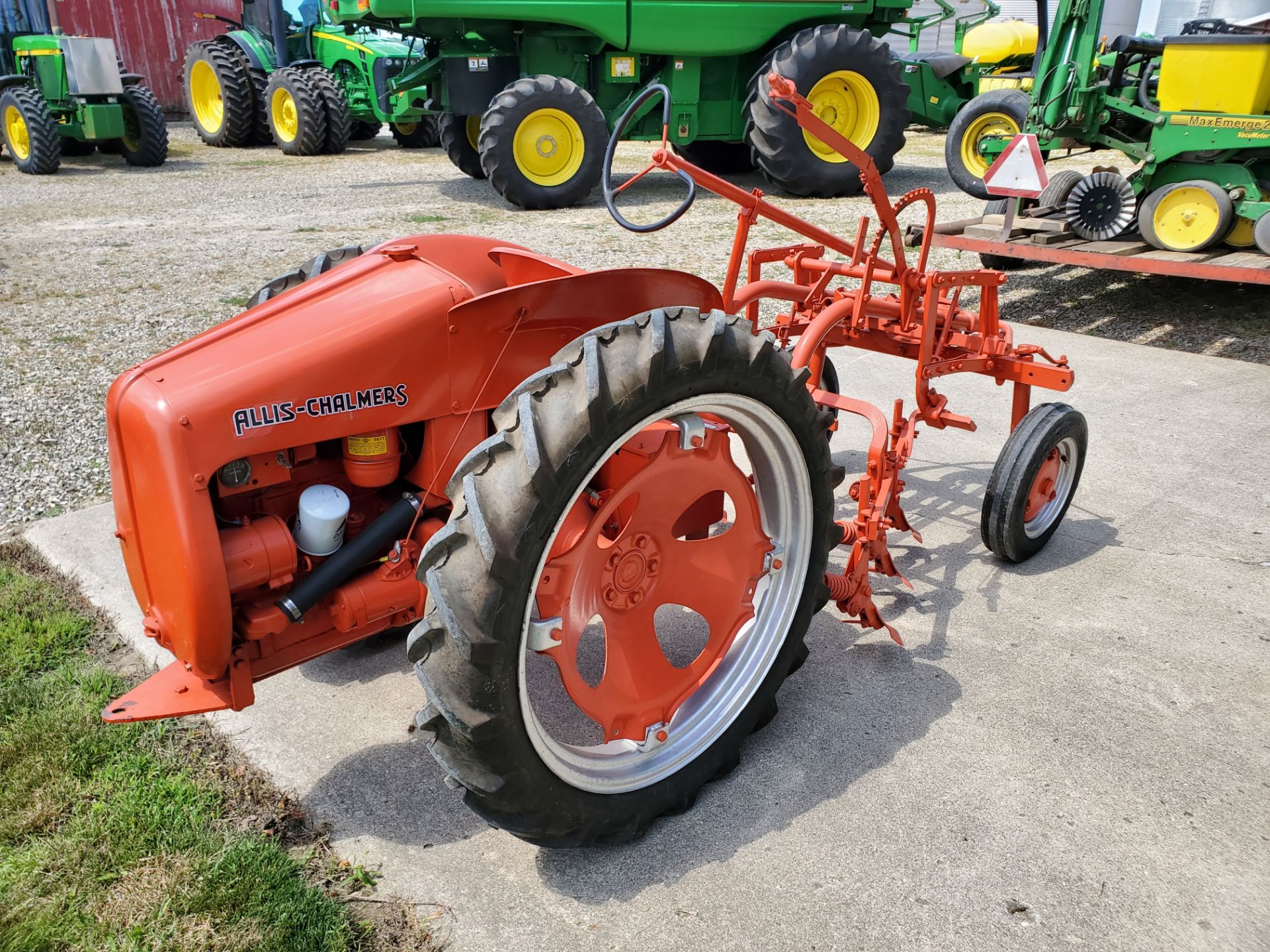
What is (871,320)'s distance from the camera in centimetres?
375

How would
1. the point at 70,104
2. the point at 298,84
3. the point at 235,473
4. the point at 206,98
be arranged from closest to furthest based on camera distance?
the point at 235,473 < the point at 70,104 < the point at 298,84 < the point at 206,98

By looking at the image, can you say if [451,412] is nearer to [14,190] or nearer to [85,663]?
[85,663]

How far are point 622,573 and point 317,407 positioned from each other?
2.55 ft

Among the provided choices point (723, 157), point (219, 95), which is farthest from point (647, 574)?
point (219, 95)

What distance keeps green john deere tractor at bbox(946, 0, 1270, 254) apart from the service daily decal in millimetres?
6338

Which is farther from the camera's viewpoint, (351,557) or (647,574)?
(647,574)

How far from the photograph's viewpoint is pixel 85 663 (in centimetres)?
285

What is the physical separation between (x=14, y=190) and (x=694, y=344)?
39.1 feet

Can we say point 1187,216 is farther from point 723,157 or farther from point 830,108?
point 723,157

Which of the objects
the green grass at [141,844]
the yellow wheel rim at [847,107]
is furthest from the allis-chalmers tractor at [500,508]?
the yellow wheel rim at [847,107]

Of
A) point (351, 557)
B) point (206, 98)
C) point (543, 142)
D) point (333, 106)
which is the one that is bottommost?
point (351, 557)

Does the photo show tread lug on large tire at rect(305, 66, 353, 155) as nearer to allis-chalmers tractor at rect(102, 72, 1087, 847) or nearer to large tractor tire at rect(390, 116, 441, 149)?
large tractor tire at rect(390, 116, 441, 149)

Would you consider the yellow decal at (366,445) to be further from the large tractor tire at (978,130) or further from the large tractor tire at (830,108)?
the large tractor tire at (830,108)

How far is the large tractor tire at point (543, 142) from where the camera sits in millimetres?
9742
